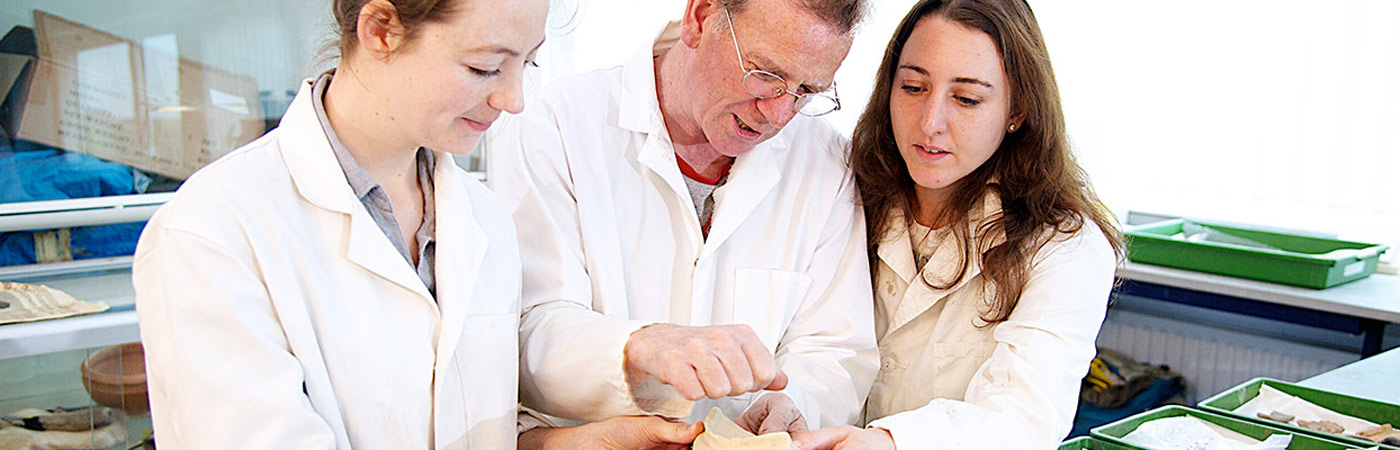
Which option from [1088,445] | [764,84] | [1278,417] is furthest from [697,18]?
[1278,417]

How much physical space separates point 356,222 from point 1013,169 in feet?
3.30

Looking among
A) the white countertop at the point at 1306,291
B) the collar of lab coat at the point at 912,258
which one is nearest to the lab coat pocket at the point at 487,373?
the collar of lab coat at the point at 912,258

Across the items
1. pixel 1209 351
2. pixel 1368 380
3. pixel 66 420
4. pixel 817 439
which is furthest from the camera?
pixel 1209 351

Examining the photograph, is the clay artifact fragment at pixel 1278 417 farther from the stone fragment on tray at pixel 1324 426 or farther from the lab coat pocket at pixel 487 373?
the lab coat pocket at pixel 487 373

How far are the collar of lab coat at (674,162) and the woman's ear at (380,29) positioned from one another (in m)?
0.59

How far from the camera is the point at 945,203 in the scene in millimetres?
1669

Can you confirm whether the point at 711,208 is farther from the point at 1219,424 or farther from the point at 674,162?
the point at 1219,424

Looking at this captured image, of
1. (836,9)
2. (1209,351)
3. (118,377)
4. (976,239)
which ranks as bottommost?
(1209,351)

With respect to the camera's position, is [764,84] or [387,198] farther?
[764,84]

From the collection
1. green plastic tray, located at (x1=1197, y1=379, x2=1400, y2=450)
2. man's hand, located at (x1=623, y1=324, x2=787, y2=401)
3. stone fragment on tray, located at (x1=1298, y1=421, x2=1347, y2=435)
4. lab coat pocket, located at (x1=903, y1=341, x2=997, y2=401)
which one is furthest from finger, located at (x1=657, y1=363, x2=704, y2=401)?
stone fragment on tray, located at (x1=1298, y1=421, x2=1347, y2=435)

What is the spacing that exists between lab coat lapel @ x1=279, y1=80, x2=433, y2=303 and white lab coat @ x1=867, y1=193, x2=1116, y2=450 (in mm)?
702

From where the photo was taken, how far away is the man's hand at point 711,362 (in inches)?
42.4

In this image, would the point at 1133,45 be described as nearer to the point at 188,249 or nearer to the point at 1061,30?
the point at 1061,30

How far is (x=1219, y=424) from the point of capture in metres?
1.74
